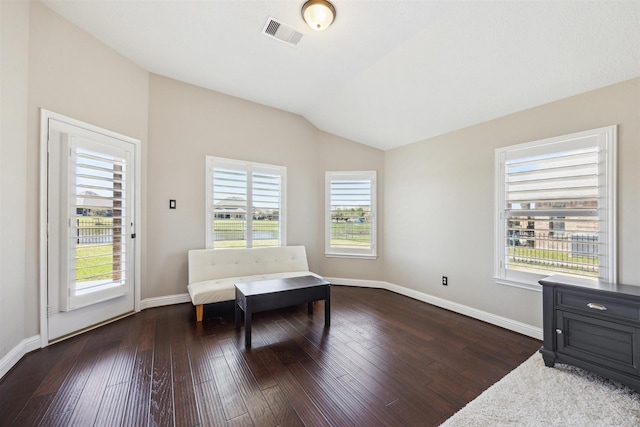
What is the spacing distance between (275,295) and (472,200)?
8.64 feet

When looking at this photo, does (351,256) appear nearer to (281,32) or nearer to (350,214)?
(350,214)

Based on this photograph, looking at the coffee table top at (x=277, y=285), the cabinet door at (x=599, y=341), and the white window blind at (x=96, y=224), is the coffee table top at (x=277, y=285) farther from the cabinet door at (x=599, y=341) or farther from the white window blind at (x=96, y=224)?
the cabinet door at (x=599, y=341)

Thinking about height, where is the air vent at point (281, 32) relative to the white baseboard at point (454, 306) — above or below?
above

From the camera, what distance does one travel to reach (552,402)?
172 centimetres

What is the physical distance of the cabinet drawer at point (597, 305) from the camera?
71.6 inches

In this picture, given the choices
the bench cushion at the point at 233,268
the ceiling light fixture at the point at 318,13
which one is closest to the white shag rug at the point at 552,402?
the bench cushion at the point at 233,268

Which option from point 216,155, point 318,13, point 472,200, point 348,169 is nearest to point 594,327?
point 472,200

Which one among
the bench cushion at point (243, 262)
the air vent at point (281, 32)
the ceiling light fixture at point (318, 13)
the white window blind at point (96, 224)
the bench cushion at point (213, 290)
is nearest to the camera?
the ceiling light fixture at point (318, 13)

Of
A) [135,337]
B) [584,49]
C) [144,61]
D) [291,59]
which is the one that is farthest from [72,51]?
[584,49]

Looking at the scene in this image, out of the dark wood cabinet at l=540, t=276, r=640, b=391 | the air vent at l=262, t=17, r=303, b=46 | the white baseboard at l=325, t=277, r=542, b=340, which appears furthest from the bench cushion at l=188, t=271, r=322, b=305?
the dark wood cabinet at l=540, t=276, r=640, b=391

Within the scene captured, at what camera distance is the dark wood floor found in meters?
1.61

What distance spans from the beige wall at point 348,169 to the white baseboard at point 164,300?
7.22ft

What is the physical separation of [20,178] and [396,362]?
3498 millimetres

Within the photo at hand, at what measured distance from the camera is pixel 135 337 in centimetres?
259
